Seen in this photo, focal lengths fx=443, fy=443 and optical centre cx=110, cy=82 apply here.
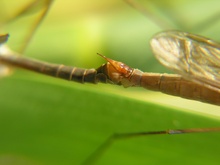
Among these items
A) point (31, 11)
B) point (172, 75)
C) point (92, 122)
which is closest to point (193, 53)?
point (172, 75)

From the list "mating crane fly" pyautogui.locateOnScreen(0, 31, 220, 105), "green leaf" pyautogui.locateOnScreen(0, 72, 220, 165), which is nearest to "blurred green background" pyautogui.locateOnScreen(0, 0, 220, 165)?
"green leaf" pyautogui.locateOnScreen(0, 72, 220, 165)

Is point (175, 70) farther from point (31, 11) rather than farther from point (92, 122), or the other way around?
point (31, 11)

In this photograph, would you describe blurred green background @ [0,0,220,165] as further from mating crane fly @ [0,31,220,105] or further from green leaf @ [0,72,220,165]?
mating crane fly @ [0,31,220,105]

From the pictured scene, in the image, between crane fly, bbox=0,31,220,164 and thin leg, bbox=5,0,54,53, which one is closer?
crane fly, bbox=0,31,220,164

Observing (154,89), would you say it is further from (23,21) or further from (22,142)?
(23,21)

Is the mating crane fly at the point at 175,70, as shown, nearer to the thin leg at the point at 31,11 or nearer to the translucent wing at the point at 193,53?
the translucent wing at the point at 193,53

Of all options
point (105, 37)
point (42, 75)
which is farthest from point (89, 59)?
point (42, 75)

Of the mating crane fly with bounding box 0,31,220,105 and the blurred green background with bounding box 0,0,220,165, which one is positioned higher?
the mating crane fly with bounding box 0,31,220,105

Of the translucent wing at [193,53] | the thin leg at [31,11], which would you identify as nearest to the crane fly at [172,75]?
the translucent wing at [193,53]
